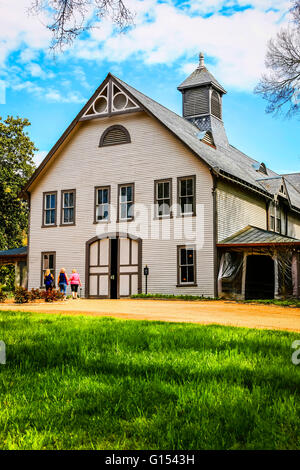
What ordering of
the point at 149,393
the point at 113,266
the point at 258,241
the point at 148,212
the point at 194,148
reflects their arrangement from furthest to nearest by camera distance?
the point at 113,266, the point at 148,212, the point at 194,148, the point at 258,241, the point at 149,393

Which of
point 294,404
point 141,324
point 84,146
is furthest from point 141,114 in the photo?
point 294,404

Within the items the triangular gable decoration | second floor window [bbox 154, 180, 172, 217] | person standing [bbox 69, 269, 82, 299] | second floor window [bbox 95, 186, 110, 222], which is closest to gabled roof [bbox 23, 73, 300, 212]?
the triangular gable decoration

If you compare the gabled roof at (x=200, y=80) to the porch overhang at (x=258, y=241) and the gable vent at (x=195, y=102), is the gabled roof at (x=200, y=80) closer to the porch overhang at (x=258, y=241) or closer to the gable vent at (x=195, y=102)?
the gable vent at (x=195, y=102)

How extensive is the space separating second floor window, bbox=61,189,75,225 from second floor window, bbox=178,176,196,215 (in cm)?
644

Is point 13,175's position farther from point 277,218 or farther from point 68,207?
point 277,218

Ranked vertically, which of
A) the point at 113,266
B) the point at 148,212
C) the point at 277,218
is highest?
the point at 277,218

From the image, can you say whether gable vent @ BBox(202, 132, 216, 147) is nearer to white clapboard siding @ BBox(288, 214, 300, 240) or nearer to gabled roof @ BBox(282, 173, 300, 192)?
white clapboard siding @ BBox(288, 214, 300, 240)

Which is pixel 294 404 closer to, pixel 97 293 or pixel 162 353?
pixel 162 353

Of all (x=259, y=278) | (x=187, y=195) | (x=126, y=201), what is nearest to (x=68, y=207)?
(x=126, y=201)

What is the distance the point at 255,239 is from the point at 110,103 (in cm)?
1028

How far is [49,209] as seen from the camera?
1125 inches

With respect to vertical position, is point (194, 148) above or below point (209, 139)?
below

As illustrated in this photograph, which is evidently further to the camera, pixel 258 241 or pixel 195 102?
pixel 195 102

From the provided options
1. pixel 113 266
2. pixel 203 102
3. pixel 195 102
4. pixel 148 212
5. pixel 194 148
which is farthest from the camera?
pixel 195 102
